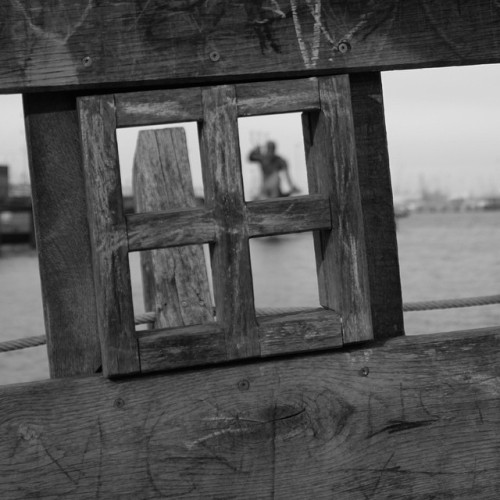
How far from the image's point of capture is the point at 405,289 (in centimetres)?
4475

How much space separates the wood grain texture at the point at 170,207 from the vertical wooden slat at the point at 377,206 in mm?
1842

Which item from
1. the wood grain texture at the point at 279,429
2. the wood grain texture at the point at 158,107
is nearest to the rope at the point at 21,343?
the wood grain texture at the point at 279,429

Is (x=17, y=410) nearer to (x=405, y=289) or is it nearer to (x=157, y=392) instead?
(x=157, y=392)

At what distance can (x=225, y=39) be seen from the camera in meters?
2.60

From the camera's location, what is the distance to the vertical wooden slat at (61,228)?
8.61 feet

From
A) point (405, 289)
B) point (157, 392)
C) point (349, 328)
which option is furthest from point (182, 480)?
point (405, 289)

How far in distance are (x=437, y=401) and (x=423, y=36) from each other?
107cm

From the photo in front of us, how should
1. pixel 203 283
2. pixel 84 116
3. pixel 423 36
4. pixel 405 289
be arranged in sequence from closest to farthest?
pixel 84 116 < pixel 423 36 < pixel 203 283 < pixel 405 289

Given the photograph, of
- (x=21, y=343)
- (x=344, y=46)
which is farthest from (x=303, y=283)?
(x=344, y=46)

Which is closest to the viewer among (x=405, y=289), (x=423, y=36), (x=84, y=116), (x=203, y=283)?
(x=84, y=116)

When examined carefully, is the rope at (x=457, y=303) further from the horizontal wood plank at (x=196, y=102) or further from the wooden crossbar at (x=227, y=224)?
the horizontal wood plank at (x=196, y=102)

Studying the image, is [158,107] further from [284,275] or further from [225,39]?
[284,275]

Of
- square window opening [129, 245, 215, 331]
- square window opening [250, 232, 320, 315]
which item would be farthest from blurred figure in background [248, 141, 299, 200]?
square window opening [129, 245, 215, 331]

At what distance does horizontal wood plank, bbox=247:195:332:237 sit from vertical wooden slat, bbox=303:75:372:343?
34 mm
